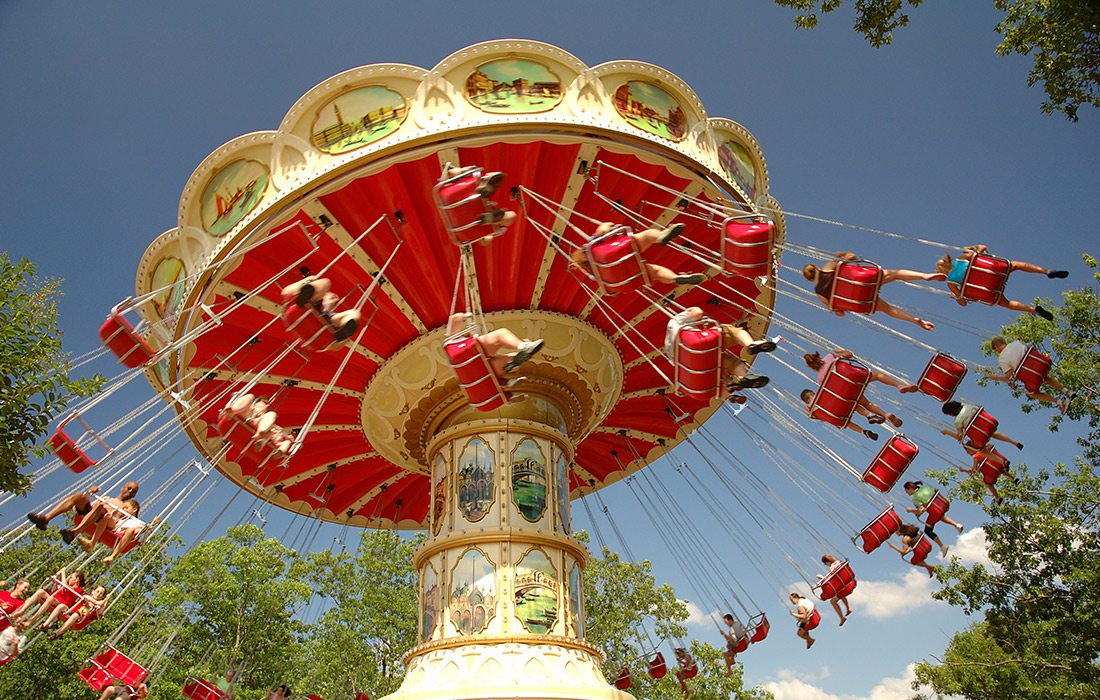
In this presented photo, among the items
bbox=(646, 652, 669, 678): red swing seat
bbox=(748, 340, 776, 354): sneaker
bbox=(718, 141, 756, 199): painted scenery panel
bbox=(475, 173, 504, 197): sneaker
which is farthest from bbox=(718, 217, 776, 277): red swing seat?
bbox=(646, 652, 669, 678): red swing seat

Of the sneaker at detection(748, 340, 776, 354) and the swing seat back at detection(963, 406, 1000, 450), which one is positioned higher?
the swing seat back at detection(963, 406, 1000, 450)

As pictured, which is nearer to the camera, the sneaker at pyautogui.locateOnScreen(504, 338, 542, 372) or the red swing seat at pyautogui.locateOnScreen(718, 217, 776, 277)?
the sneaker at pyautogui.locateOnScreen(504, 338, 542, 372)

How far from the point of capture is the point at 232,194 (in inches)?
388

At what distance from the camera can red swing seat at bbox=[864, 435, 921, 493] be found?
10.2 metres

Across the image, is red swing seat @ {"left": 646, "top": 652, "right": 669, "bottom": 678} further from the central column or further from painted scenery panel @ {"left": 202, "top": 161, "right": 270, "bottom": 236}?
painted scenery panel @ {"left": 202, "top": 161, "right": 270, "bottom": 236}

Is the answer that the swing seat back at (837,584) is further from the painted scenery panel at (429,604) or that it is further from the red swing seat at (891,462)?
the painted scenery panel at (429,604)

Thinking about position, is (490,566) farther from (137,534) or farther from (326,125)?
(326,125)

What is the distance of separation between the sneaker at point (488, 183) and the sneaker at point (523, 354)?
63.5 inches

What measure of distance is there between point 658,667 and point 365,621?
12253 mm

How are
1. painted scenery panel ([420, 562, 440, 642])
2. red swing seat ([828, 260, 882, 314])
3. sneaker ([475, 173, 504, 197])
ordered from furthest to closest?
painted scenery panel ([420, 562, 440, 642]), red swing seat ([828, 260, 882, 314]), sneaker ([475, 173, 504, 197])

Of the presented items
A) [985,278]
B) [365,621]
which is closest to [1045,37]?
[985,278]

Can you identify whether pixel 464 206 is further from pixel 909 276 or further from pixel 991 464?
pixel 991 464

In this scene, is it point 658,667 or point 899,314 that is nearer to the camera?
point 899,314

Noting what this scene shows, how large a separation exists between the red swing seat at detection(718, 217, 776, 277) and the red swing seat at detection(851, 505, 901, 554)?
5198mm
